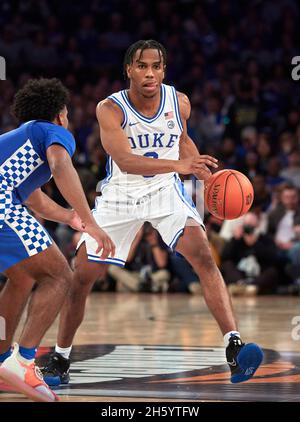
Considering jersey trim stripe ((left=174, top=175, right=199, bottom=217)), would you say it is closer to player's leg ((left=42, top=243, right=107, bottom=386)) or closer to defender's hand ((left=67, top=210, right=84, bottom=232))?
player's leg ((left=42, top=243, right=107, bottom=386))

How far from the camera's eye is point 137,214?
6086 millimetres

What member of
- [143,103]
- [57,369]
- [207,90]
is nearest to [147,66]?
[143,103]

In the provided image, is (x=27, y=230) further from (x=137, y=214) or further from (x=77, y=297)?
(x=137, y=214)

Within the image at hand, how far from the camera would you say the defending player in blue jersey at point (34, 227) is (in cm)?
498

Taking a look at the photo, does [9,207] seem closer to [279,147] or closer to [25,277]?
[25,277]

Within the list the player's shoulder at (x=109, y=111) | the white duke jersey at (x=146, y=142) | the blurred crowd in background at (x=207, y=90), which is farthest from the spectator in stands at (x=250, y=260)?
the player's shoulder at (x=109, y=111)

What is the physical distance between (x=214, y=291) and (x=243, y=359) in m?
0.52

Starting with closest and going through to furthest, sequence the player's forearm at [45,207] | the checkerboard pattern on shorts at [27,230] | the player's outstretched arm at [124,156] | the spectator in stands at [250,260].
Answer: the checkerboard pattern on shorts at [27,230] → the player's forearm at [45,207] → the player's outstretched arm at [124,156] → the spectator in stands at [250,260]

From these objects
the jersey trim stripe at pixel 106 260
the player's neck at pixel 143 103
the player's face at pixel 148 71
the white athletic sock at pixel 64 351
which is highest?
the player's face at pixel 148 71

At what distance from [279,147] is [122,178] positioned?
7.69 m

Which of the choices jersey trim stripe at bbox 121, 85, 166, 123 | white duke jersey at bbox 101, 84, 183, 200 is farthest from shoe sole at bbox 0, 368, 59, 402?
jersey trim stripe at bbox 121, 85, 166, 123

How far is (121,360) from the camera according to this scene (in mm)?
6578

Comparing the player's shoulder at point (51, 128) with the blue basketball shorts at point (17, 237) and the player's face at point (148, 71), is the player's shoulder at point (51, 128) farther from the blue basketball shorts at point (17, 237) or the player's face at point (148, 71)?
the player's face at point (148, 71)
